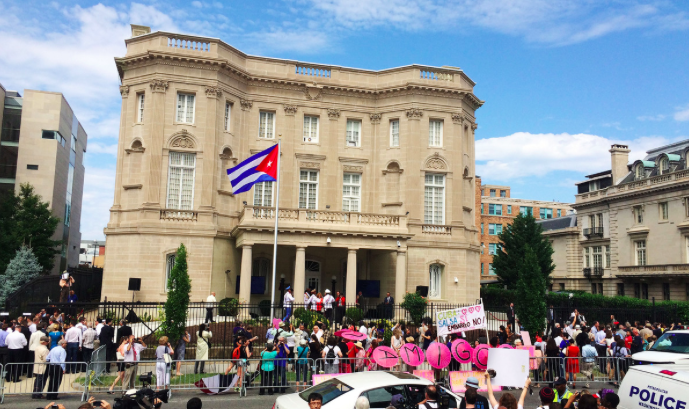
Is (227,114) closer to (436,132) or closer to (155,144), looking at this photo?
(155,144)

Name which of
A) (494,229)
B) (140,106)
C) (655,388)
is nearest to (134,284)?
(140,106)

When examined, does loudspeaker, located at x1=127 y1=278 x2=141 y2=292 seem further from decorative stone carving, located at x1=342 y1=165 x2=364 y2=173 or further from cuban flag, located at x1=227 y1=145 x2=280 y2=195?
decorative stone carving, located at x1=342 y1=165 x2=364 y2=173

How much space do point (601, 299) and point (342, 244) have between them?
28414 mm

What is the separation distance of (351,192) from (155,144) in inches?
529

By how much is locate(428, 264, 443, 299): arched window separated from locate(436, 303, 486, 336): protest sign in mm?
19918

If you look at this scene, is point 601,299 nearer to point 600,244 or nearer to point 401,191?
point 600,244

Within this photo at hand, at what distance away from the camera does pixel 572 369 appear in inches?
726

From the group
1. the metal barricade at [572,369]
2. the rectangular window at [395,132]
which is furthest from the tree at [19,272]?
the metal barricade at [572,369]

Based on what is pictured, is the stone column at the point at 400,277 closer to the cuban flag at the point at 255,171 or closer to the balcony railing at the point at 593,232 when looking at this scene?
the cuban flag at the point at 255,171

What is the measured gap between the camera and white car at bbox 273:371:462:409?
1052 cm

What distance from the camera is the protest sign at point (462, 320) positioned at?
17.9 metres

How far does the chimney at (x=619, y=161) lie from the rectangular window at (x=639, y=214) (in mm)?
6036

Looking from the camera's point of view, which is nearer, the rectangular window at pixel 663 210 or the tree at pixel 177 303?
the tree at pixel 177 303

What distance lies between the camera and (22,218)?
4341 centimetres
